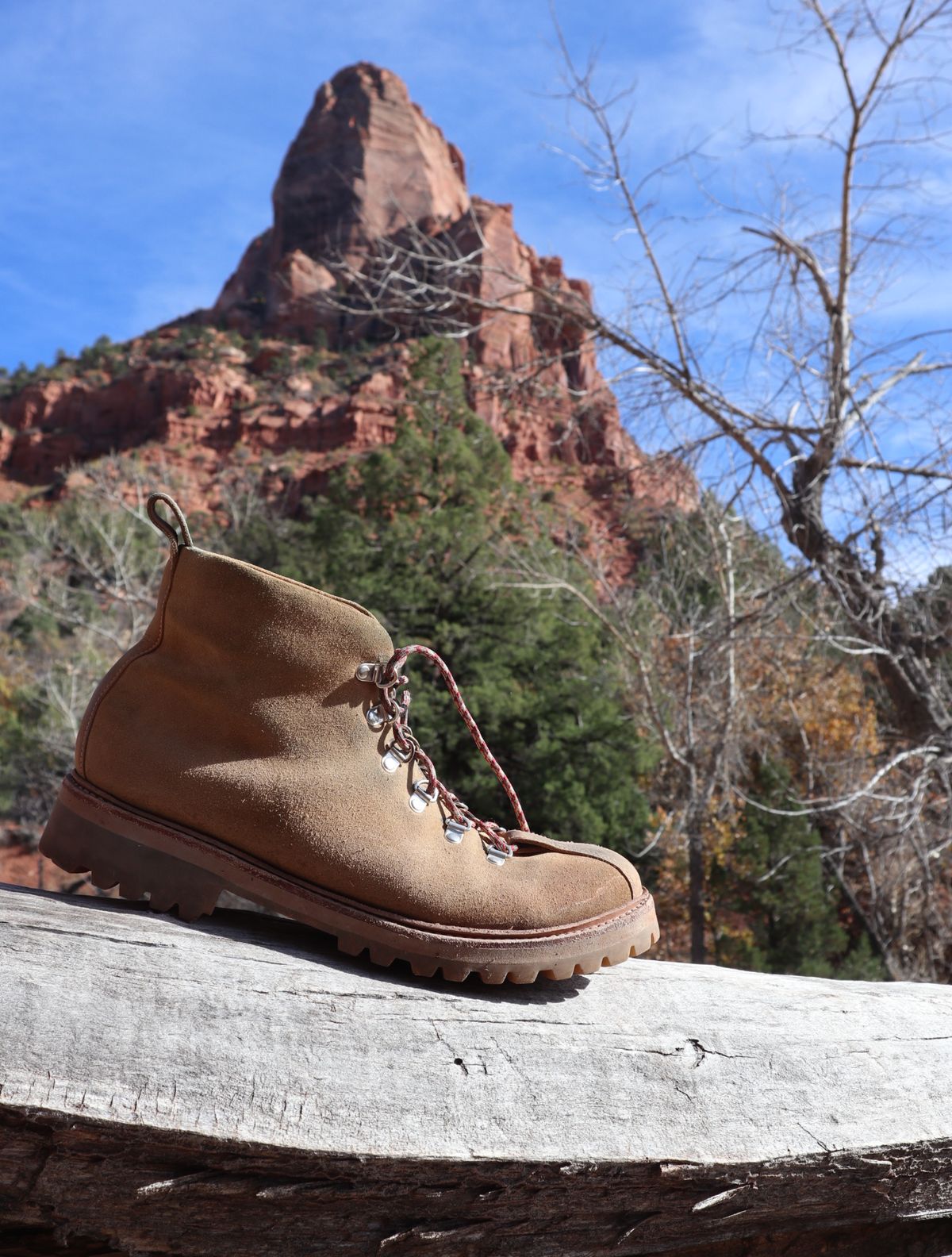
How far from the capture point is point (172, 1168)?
1196mm

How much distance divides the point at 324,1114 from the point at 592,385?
5869 millimetres

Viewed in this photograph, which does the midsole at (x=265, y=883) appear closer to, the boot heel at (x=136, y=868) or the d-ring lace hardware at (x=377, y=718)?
the boot heel at (x=136, y=868)

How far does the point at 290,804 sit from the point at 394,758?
19 centimetres

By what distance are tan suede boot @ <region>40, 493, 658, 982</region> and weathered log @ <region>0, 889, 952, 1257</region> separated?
0.08m

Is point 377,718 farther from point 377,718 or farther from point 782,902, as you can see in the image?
point 782,902

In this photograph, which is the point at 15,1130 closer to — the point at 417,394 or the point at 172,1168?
the point at 172,1168

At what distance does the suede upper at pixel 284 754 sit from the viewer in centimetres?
149

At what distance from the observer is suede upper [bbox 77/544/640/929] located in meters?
1.49

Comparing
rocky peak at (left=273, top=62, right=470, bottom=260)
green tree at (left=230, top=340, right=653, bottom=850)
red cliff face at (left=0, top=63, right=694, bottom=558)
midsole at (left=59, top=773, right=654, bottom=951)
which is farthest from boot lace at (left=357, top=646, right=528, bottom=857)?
rocky peak at (left=273, top=62, right=470, bottom=260)

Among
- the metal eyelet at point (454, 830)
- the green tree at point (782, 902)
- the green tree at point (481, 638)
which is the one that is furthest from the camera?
the green tree at point (481, 638)

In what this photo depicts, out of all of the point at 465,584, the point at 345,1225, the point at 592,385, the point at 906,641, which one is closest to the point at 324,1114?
the point at 345,1225

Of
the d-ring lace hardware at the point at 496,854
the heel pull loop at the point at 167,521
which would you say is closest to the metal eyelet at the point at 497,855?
the d-ring lace hardware at the point at 496,854

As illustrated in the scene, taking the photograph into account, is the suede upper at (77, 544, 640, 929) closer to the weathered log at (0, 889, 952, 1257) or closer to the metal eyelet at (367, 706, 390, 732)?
the metal eyelet at (367, 706, 390, 732)

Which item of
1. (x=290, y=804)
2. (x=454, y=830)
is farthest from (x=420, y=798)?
(x=290, y=804)
